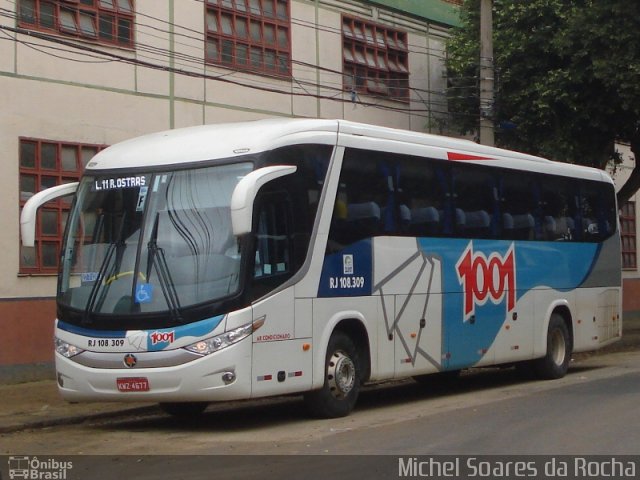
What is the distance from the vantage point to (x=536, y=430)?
1160cm

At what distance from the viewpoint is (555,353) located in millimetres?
18234

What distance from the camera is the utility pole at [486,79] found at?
21359 mm

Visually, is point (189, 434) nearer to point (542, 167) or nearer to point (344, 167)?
point (344, 167)

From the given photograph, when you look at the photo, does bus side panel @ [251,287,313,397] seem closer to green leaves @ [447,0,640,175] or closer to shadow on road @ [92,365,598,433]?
shadow on road @ [92,365,598,433]

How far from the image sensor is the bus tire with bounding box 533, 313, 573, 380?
18031 millimetres

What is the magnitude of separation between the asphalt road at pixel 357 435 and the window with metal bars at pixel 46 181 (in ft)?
15.3

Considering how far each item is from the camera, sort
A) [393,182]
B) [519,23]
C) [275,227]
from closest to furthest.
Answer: [275,227], [393,182], [519,23]

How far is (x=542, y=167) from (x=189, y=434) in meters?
8.14

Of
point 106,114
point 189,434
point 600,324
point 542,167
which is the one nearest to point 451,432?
point 189,434

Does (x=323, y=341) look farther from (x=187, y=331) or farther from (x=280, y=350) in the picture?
(x=187, y=331)

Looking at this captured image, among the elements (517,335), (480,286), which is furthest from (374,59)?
(480,286)

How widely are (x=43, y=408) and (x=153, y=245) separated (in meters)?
3.93

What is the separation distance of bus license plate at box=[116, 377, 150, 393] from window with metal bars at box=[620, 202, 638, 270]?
25422 millimetres
